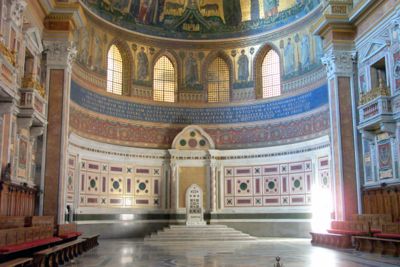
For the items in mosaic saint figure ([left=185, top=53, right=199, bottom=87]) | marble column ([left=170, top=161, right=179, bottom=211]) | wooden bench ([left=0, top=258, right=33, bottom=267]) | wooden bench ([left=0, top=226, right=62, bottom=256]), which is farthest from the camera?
mosaic saint figure ([left=185, top=53, right=199, bottom=87])

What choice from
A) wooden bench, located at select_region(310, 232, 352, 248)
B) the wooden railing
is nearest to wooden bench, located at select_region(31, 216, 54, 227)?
the wooden railing

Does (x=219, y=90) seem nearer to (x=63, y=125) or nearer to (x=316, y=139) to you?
(x=316, y=139)

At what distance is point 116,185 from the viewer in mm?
31938

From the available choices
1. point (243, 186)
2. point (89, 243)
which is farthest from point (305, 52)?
point (89, 243)

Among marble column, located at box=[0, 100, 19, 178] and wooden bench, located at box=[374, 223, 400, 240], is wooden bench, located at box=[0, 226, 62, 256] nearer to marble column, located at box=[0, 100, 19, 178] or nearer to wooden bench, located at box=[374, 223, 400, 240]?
marble column, located at box=[0, 100, 19, 178]

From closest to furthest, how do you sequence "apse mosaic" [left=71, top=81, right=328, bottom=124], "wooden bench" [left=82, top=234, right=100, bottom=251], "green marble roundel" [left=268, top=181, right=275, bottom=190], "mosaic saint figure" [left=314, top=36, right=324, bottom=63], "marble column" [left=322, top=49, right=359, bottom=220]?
"wooden bench" [left=82, top=234, right=100, bottom=251] → "marble column" [left=322, top=49, right=359, bottom=220] → "apse mosaic" [left=71, top=81, right=328, bottom=124] → "mosaic saint figure" [left=314, top=36, right=324, bottom=63] → "green marble roundel" [left=268, top=181, right=275, bottom=190]

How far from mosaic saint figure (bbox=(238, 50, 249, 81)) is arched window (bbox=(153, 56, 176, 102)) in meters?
4.96

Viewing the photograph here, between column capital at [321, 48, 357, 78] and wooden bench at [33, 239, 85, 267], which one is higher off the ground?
column capital at [321, 48, 357, 78]

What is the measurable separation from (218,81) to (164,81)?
405 centimetres

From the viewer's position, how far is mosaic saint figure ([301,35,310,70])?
103 ft

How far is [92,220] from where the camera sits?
97.6 feet

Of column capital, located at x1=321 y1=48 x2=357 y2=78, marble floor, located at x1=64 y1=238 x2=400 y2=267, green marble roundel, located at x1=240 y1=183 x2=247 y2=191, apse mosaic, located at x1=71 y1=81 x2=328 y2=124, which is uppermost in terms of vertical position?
column capital, located at x1=321 y1=48 x2=357 y2=78

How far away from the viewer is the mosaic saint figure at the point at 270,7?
3379 centimetres

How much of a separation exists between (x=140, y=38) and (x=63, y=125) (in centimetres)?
1257
